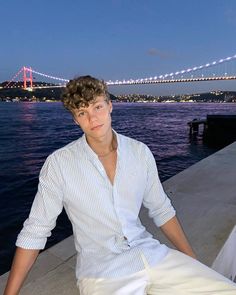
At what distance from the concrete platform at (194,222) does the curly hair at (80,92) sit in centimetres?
130

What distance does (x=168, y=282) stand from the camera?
4.53 feet

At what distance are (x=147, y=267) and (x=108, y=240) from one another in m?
0.22

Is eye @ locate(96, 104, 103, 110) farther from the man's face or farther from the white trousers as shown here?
the white trousers

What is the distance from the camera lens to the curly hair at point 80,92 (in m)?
A: 1.43

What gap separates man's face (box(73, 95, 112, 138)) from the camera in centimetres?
146

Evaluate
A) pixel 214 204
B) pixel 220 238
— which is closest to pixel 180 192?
pixel 214 204

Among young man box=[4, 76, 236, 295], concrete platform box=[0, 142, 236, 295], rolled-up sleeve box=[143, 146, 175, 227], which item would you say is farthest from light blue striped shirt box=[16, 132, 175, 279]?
concrete platform box=[0, 142, 236, 295]

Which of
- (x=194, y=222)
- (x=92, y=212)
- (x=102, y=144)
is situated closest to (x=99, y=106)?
(x=102, y=144)

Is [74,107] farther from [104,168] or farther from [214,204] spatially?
[214,204]

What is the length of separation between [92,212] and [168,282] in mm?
468

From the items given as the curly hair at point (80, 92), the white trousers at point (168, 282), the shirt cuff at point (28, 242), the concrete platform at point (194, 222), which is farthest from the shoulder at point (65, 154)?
the concrete platform at point (194, 222)

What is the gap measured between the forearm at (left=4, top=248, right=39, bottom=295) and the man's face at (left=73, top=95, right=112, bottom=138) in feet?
2.05

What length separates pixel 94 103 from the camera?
146cm

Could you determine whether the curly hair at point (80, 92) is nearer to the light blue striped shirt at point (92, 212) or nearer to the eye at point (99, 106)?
the eye at point (99, 106)
